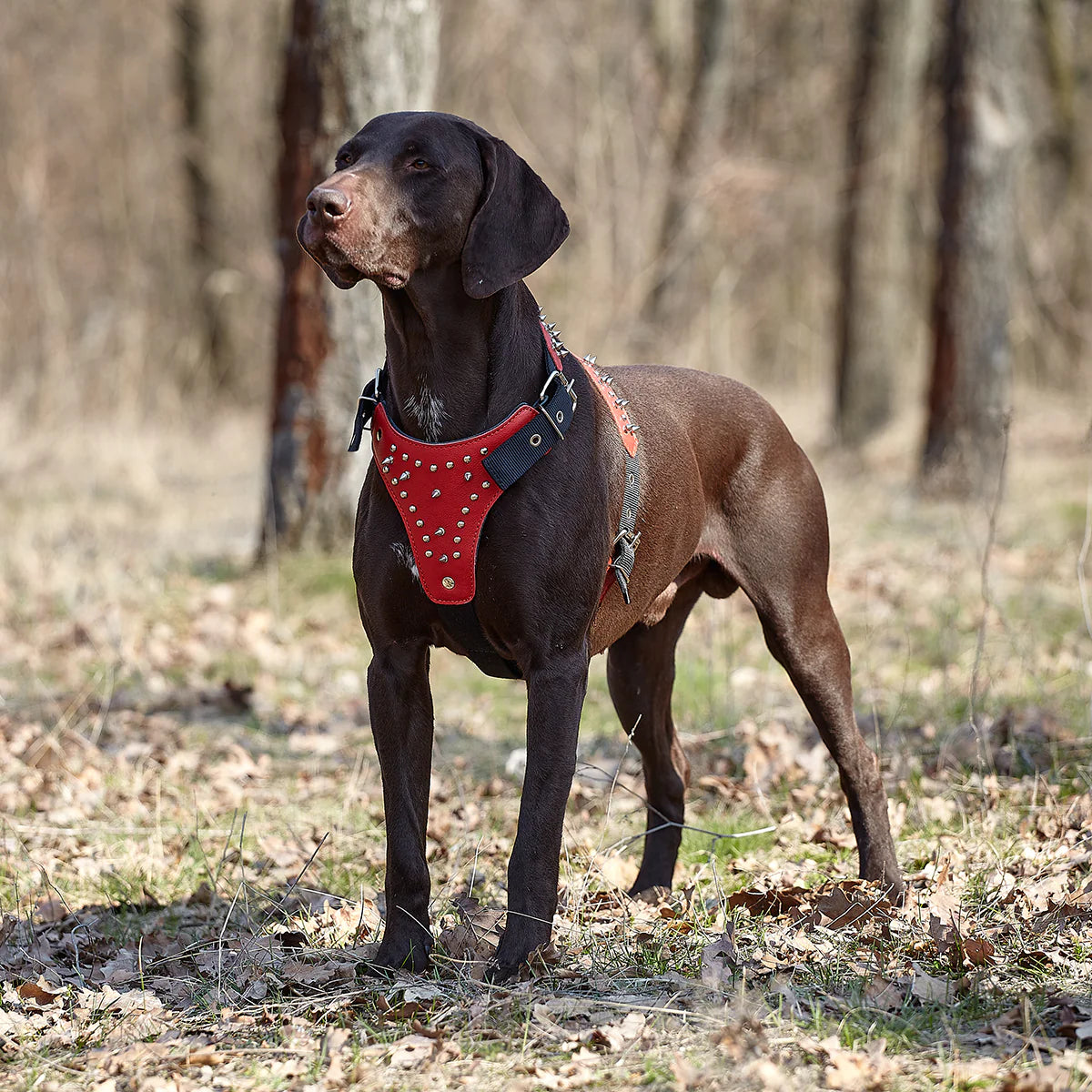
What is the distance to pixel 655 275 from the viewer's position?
13344mm

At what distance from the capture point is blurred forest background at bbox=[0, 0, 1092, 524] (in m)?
11.9

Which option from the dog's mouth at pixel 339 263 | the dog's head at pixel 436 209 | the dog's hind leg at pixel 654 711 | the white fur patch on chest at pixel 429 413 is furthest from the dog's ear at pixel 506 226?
the dog's hind leg at pixel 654 711

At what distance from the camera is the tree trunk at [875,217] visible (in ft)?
43.3

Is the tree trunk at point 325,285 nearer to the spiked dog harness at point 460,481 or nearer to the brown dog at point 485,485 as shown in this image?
the brown dog at point 485,485

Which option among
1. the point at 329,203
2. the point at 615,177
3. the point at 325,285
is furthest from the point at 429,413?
the point at 615,177

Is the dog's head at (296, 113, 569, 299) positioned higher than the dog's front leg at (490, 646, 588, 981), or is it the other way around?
the dog's head at (296, 113, 569, 299)

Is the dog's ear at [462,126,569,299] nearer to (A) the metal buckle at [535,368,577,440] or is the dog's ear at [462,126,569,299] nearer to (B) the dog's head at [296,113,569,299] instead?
(B) the dog's head at [296,113,569,299]

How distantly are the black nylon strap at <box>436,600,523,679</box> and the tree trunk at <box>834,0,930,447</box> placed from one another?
33.5 ft

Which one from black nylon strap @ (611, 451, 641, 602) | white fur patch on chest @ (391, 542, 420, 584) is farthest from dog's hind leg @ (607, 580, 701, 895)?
white fur patch on chest @ (391, 542, 420, 584)

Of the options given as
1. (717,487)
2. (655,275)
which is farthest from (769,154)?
(717,487)

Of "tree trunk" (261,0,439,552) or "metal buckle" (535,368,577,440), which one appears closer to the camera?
"metal buckle" (535,368,577,440)

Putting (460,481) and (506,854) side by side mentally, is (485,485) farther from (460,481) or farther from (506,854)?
(506,854)

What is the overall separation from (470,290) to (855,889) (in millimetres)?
1970

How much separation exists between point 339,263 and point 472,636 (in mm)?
909
